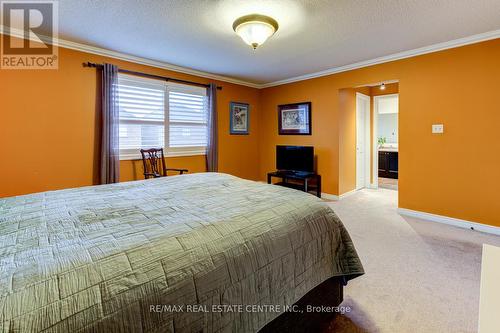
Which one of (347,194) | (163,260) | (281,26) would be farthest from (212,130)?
(163,260)

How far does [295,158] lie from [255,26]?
9.66ft

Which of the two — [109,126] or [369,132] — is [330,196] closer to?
[369,132]

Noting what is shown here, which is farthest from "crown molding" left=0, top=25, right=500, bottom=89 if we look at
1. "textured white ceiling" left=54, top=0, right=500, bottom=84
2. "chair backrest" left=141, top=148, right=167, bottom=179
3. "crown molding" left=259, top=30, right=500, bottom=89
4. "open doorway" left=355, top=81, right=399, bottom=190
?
"chair backrest" left=141, top=148, right=167, bottom=179

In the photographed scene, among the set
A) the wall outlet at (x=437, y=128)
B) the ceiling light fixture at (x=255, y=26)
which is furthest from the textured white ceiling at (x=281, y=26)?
the wall outlet at (x=437, y=128)

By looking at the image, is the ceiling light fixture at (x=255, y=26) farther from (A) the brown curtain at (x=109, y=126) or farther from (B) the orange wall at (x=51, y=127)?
(B) the orange wall at (x=51, y=127)

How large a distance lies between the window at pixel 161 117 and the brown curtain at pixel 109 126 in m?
0.17

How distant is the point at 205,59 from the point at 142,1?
1.67 meters

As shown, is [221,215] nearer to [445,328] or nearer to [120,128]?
[445,328]

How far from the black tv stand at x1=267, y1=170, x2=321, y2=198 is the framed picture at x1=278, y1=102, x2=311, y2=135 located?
92cm

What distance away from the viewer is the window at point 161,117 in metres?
3.83

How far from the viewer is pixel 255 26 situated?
2480mm

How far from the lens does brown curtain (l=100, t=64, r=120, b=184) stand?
3.49m

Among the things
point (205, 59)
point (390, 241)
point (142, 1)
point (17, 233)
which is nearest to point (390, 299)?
point (390, 241)

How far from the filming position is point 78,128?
341cm
